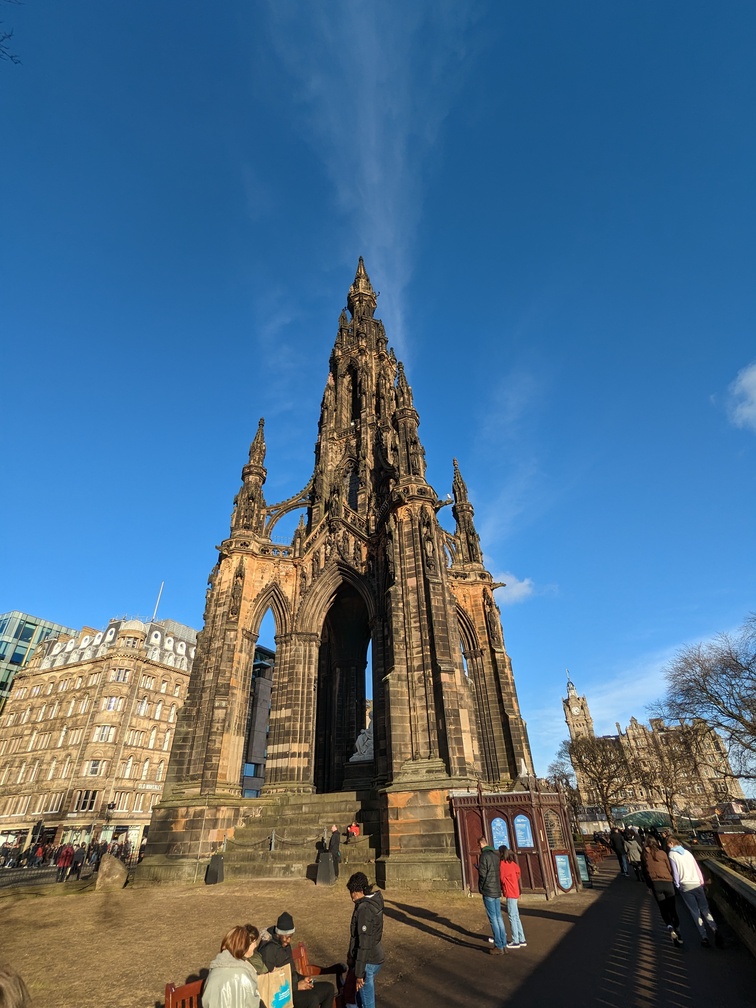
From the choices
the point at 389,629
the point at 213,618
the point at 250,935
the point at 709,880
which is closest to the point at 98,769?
the point at 213,618

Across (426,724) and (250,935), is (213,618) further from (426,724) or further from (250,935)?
(250,935)

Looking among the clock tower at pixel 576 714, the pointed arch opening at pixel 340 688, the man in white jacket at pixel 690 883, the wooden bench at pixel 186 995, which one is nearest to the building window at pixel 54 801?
the pointed arch opening at pixel 340 688

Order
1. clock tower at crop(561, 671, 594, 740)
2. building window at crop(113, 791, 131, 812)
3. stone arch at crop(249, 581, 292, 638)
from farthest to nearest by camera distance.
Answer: clock tower at crop(561, 671, 594, 740) → building window at crop(113, 791, 131, 812) → stone arch at crop(249, 581, 292, 638)

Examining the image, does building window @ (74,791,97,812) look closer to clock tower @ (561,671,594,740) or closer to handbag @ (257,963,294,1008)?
handbag @ (257,963,294,1008)

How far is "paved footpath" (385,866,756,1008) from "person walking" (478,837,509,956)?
→ 0.19m

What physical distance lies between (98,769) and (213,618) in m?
29.5

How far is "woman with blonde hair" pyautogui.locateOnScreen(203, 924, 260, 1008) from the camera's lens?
3172mm

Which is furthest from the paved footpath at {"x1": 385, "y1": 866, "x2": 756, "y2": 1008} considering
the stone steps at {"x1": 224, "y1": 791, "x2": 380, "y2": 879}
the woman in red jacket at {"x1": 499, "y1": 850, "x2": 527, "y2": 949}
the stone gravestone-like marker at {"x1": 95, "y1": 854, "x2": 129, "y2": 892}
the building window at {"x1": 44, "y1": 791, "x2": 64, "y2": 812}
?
the building window at {"x1": 44, "y1": 791, "x2": 64, "y2": 812}

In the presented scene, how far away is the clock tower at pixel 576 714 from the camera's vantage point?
330 ft

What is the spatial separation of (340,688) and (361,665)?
5.28ft

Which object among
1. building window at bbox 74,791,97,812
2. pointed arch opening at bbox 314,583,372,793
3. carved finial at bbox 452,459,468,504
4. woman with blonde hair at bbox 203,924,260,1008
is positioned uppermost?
carved finial at bbox 452,459,468,504

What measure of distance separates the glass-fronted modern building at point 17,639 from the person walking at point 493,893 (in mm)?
60758

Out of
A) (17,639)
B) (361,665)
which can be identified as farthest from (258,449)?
(17,639)

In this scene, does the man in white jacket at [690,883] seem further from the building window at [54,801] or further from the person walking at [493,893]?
the building window at [54,801]
